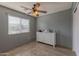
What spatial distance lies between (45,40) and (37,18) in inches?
84.8

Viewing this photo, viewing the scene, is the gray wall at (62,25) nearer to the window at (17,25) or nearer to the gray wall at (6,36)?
the window at (17,25)

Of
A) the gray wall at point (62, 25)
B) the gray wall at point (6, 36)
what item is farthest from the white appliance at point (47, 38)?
the gray wall at point (6, 36)

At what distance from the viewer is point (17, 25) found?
4.22 m

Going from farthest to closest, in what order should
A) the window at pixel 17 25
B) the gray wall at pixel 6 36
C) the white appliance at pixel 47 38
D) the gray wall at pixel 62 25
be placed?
the white appliance at pixel 47 38, the gray wall at pixel 62 25, the window at pixel 17 25, the gray wall at pixel 6 36

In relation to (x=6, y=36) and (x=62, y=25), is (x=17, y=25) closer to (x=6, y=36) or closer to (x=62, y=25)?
(x=6, y=36)

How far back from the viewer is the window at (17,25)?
145 inches

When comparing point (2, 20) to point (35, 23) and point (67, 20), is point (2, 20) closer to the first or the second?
point (35, 23)

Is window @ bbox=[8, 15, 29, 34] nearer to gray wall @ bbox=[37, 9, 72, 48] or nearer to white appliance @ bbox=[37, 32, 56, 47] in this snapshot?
white appliance @ bbox=[37, 32, 56, 47]

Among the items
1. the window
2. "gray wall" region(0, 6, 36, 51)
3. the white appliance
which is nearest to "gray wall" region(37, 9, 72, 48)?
the white appliance

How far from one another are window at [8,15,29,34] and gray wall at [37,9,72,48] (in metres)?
1.63

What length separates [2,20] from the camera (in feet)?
10.4

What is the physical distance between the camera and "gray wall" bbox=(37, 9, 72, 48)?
3850 millimetres

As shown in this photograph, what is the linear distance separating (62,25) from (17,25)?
9.24ft

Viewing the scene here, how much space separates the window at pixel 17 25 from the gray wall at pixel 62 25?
163cm
